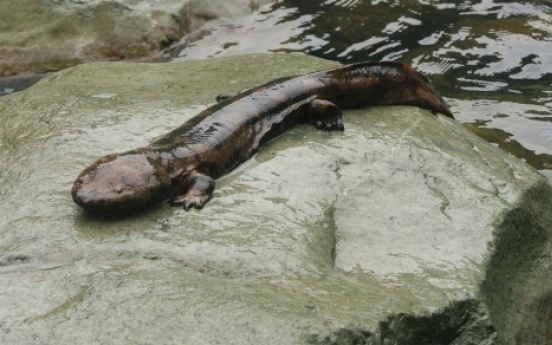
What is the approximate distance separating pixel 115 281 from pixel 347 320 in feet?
3.71

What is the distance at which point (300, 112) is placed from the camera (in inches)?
240

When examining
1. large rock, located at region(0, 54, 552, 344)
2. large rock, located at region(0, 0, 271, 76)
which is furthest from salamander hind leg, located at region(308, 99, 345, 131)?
large rock, located at region(0, 0, 271, 76)

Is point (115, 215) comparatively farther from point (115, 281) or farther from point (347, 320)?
point (347, 320)

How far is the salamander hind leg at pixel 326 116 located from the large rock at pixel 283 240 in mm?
127

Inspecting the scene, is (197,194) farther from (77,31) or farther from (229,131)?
(77,31)

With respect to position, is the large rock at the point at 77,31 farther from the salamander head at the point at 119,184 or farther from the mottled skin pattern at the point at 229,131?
the salamander head at the point at 119,184

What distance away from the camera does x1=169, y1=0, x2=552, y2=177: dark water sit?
344 inches

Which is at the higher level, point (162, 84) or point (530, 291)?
point (162, 84)

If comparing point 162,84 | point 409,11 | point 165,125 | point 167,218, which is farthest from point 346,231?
point 409,11

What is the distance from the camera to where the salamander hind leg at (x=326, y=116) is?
19.5ft

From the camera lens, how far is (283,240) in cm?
434

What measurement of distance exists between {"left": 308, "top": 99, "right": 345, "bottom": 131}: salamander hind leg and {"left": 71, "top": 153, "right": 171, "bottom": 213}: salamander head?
168 cm

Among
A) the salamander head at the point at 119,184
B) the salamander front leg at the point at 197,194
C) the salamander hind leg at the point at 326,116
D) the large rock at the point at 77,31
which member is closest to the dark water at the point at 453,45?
the large rock at the point at 77,31

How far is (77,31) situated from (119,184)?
19.4ft
